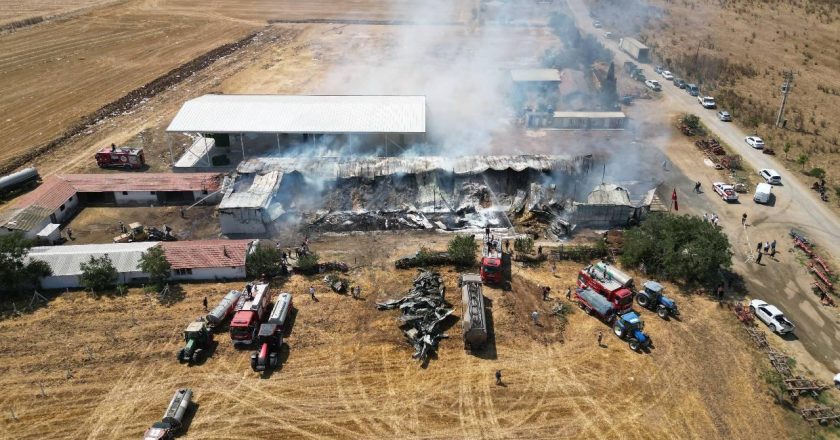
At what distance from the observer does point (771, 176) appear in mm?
44625

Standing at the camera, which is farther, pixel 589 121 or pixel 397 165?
pixel 589 121

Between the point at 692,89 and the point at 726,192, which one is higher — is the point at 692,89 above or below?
above

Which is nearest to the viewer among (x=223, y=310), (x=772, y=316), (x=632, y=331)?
(x=632, y=331)

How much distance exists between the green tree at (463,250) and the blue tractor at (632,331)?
9358mm

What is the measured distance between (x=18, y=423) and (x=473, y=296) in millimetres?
21343

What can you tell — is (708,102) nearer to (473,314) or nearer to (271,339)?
(473,314)

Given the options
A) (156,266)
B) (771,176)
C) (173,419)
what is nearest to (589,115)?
(771,176)

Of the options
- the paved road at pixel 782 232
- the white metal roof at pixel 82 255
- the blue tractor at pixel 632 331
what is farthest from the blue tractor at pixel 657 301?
the white metal roof at pixel 82 255

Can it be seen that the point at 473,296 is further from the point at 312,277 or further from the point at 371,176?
the point at 371,176

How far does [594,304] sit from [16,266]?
3190 cm

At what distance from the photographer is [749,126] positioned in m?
55.0

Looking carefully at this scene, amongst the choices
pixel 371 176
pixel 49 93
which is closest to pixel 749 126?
pixel 371 176

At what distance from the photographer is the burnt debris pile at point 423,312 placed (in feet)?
90.9

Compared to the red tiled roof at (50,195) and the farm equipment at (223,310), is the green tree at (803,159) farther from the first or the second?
the red tiled roof at (50,195)
